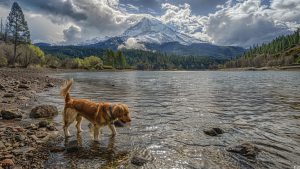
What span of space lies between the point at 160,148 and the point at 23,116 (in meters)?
8.07

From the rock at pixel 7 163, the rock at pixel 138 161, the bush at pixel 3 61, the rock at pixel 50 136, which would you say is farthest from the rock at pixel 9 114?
the bush at pixel 3 61

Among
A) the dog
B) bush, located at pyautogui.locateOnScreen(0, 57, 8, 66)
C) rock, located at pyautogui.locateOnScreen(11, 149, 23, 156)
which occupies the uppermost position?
bush, located at pyautogui.locateOnScreen(0, 57, 8, 66)

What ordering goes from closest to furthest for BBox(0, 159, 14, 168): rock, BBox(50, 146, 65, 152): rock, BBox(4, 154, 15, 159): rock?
BBox(0, 159, 14, 168): rock, BBox(4, 154, 15, 159): rock, BBox(50, 146, 65, 152): rock

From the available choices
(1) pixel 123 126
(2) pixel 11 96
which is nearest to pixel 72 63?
(2) pixel 11 96

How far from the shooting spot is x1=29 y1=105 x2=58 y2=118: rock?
341 inches

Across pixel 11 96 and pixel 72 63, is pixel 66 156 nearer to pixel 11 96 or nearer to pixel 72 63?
pixel 11 96

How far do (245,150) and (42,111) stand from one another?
33.3ft

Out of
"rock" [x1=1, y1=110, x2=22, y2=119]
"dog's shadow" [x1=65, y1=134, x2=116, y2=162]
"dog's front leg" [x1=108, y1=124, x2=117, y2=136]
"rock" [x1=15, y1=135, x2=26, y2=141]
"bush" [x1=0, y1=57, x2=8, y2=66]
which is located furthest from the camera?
"bush" [x1=0, y1=57, x2=8, y2=66]

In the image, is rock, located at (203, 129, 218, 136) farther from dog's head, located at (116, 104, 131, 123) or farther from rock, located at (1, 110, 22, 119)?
rock, located at (1, 110, 22, 119)

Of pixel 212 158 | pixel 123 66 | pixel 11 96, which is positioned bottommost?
pixel 212 158

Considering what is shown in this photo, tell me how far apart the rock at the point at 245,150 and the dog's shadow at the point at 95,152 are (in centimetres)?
416

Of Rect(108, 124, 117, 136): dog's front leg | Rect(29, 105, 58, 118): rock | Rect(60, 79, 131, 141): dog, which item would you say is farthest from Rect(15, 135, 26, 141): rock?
Rect(29, 105, 58, 118): rock

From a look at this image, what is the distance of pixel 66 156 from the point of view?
199 inches

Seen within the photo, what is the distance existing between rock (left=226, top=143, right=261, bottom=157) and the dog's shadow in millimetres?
4163
